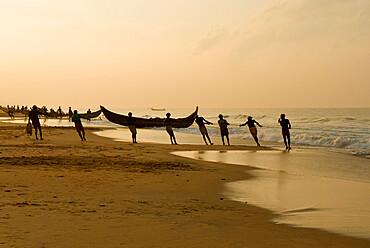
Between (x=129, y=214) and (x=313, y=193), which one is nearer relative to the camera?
(x=129, y=214)

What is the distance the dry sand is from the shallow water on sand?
397mm

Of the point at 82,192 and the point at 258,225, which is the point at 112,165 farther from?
the point at 258,225

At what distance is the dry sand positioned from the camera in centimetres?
441

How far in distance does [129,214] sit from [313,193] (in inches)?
163

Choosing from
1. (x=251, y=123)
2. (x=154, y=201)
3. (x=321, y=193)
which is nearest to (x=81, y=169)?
(x=154, y=201)

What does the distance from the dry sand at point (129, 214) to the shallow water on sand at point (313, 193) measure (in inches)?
15.6

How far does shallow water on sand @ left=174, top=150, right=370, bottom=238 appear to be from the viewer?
5652 millimetres

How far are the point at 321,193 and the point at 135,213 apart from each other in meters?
4.17

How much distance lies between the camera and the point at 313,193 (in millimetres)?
8000

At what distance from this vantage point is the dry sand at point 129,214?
174 inches

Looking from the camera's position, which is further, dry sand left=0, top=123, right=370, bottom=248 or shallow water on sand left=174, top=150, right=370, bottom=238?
shallow water on sand left=174, top=150, right=370, bottom=238

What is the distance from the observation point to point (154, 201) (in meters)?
6.58

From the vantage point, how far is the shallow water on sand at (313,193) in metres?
5.65

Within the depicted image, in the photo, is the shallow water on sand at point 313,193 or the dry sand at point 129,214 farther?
the shallow water on sand at point 313,193
